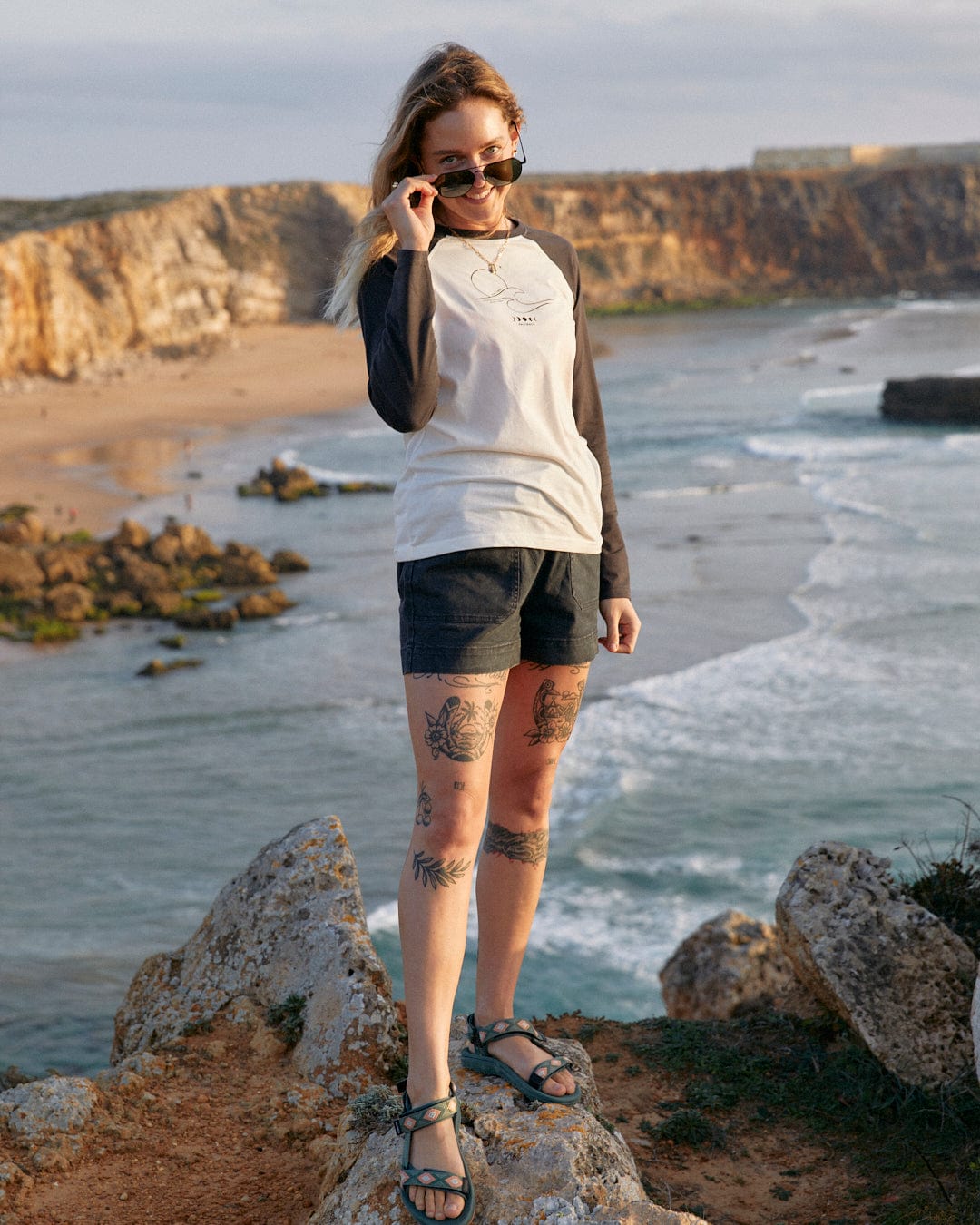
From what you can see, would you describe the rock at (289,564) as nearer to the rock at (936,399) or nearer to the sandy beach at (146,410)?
the sandy beach at (146,410)

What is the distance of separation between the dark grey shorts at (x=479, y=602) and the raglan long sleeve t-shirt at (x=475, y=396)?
0.12ft

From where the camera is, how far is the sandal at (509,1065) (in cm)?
328

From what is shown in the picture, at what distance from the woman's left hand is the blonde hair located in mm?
1035

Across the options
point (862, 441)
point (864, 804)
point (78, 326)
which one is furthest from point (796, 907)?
point (78, 326)

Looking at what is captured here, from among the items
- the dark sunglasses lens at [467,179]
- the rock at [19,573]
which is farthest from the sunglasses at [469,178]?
the rock at [19,573]

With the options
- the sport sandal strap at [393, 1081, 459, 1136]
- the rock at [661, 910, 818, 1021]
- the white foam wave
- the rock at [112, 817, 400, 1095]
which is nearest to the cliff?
the white foam wave

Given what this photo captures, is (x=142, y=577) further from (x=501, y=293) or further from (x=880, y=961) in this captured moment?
(x=501, y=293)

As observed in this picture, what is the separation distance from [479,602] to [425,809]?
537 millimetres

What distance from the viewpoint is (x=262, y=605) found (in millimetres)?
21562

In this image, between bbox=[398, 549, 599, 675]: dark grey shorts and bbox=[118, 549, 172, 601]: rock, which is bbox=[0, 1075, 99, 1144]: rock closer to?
bbox=[398, 549, 599, 675]: dark grey shorts

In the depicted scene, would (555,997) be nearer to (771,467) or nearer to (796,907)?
(796,907)

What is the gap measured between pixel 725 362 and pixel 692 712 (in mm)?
49270

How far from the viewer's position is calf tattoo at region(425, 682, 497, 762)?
9.93 feet

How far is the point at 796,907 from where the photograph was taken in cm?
474
